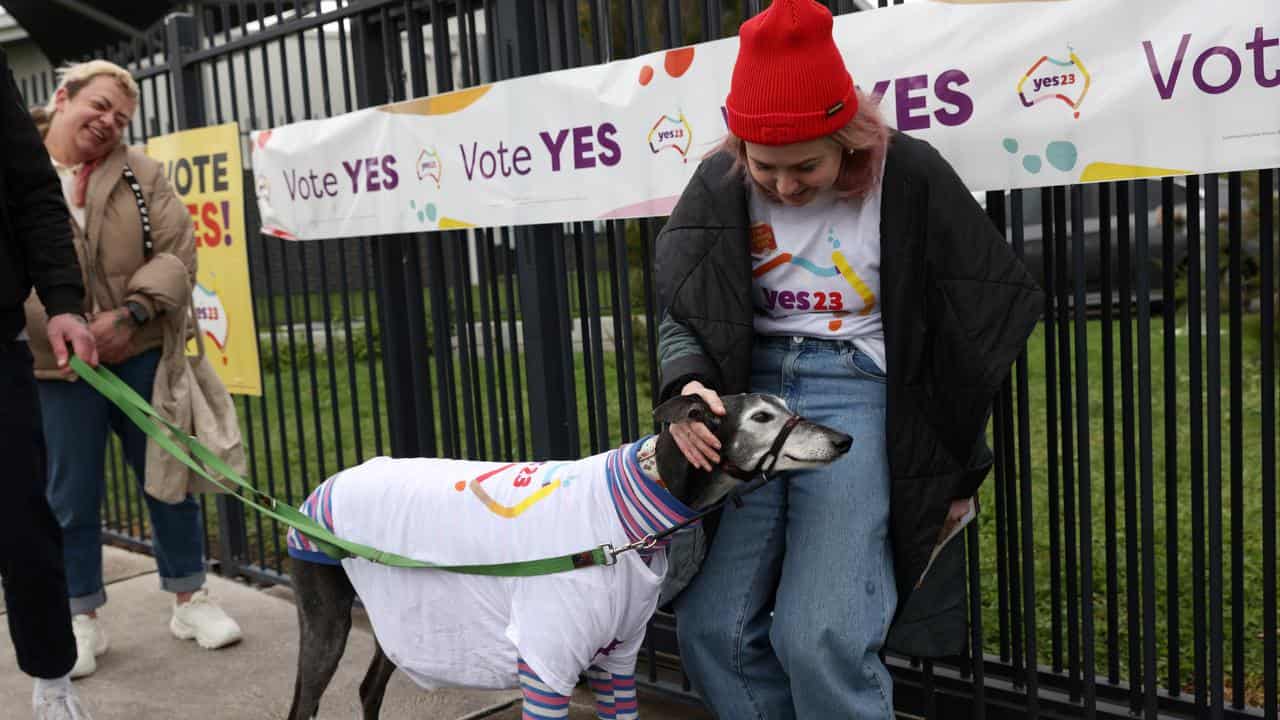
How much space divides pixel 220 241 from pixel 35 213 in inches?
81.6

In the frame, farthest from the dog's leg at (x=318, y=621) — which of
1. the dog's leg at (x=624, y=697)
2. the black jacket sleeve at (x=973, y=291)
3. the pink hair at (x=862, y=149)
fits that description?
the black jacket sleeve at (x=973, y=291)

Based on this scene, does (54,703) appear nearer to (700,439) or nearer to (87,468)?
(87,468)

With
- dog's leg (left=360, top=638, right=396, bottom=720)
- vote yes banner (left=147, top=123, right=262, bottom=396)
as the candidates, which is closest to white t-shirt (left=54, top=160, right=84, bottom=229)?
vote yes banner (left=147, top=123, right=262, bottom=396)

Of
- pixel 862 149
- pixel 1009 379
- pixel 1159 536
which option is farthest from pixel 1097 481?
pixel 862 149

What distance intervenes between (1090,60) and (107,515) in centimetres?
599

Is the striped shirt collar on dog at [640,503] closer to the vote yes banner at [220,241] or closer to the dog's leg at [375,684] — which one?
the dog's leg at [375,684]

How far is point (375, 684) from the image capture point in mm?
3707

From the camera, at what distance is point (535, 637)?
2818 mm

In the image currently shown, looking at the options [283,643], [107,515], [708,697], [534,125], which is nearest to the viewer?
[708,697]

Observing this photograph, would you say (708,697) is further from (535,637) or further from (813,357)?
(813,357)

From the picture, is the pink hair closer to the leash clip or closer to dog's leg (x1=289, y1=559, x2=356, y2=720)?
the leash clip

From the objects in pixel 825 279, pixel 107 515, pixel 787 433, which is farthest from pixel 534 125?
pixel 107 515

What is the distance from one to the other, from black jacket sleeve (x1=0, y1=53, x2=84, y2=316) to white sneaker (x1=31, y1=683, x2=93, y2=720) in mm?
1181

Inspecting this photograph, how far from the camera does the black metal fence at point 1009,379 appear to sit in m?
3.02
